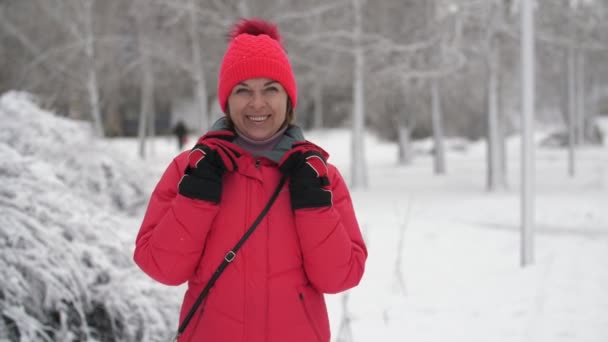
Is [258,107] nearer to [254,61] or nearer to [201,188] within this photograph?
[254,61]

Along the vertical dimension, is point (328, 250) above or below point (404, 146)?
above

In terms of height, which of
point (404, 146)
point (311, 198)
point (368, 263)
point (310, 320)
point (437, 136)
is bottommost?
point (404, 146)

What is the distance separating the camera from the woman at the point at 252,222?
1746 mm

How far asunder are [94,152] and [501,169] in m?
10.4

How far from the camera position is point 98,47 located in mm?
20375

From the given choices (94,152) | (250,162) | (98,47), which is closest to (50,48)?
(98,47)

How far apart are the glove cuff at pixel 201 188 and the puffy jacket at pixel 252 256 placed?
19 millimetres

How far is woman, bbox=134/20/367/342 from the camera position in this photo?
1.75m

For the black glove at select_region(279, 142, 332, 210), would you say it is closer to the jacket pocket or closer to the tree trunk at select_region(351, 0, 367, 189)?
the jacket pocket

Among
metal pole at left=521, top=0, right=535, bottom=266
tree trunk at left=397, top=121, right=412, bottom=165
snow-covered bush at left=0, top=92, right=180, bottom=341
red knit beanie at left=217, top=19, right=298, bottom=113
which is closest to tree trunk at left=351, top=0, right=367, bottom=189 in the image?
metal pole at left=521, top=0, right=535, bottom=266

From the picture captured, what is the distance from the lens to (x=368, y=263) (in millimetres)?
6500

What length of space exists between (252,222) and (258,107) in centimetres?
34

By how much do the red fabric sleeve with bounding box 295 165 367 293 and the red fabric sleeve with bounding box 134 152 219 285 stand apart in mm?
271

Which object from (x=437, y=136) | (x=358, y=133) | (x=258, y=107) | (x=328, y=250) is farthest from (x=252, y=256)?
(x=437, y=136)
